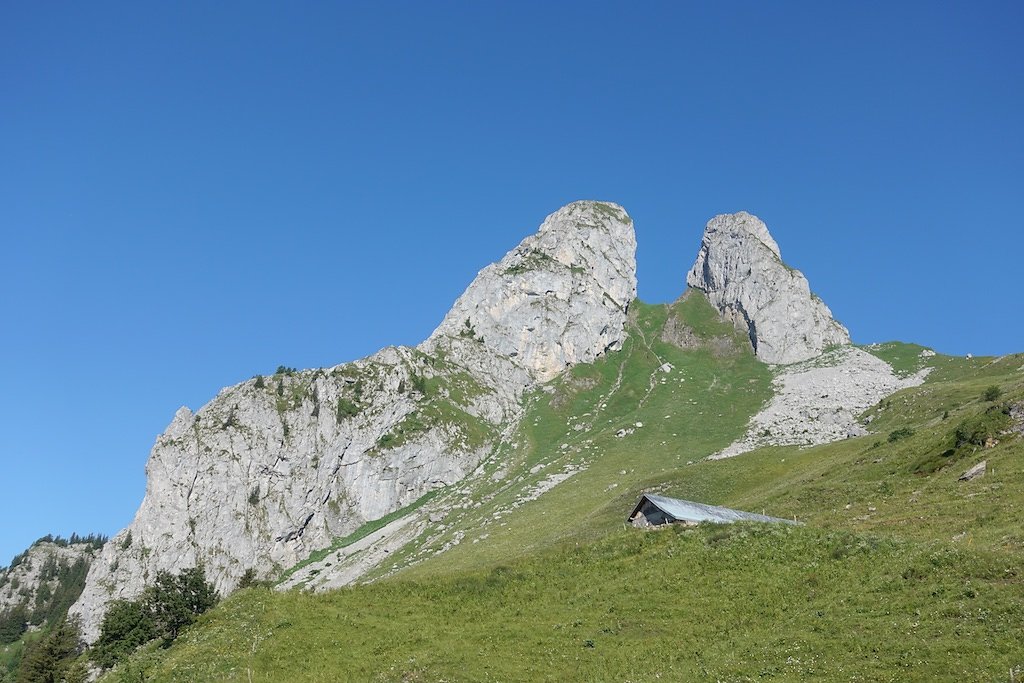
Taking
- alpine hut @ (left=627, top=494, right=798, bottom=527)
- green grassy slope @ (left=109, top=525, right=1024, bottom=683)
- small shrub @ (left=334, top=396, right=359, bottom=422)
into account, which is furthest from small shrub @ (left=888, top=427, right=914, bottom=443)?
small shrub @ (left=334, top=396, right=359, bottom=422)

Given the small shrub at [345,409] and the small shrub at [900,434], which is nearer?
the small shrub at [900,434]

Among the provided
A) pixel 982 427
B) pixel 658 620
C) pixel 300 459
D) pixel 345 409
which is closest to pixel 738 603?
pixel 658 620

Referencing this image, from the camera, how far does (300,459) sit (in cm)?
14650

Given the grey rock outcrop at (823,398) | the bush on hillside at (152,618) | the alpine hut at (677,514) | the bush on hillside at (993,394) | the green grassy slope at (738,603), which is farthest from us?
the grey rock outcrop at (823,398)

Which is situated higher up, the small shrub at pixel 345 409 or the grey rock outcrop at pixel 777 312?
the small shrub at pixel 345 409

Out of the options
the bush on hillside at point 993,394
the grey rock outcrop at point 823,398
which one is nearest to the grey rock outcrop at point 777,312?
the grey rock outcrop at point 823,398

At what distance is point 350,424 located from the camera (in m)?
149

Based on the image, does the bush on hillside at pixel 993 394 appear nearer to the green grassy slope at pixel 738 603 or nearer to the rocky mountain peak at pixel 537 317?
the green grassy slope at pixel 738 603

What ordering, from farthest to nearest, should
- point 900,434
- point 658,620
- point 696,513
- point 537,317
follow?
point 537,317, point 900,434, point 696,513, point 658,620

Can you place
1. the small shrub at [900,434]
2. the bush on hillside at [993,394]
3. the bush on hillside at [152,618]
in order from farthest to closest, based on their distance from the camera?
1. the bush on hillside at [993,394]
2. the small shrub at [900,434]
3. the bush on hillside at [152,618]

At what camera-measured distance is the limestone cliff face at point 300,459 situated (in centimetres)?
13538

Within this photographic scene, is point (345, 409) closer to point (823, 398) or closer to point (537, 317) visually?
point (537, 317)

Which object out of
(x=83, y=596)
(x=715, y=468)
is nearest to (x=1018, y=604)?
(x=715, y=468)

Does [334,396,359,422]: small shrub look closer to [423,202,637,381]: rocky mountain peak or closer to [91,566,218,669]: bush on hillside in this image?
[423,202,637,381]: rocky mountain peak
